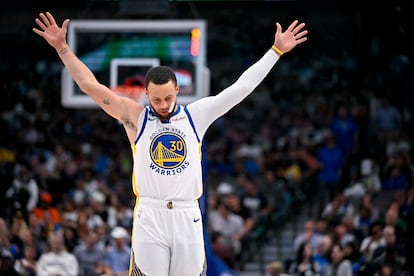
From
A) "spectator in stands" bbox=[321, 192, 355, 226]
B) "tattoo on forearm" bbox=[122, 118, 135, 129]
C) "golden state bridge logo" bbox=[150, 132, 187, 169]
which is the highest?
"tattoo on forearm" bbox=[122, 118, 135, 129]

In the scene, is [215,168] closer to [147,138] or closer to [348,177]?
[348,177]

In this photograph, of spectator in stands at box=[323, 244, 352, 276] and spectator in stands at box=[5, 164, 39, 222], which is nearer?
spectator in stands at box=[323, 244, 352, 276]

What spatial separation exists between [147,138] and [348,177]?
571 inches

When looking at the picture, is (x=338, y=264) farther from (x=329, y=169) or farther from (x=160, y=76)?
(x=160, y=76)

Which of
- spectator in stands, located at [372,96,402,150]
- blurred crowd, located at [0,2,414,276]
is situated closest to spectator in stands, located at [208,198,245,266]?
blurred crowd, located at [0,2,414,276]

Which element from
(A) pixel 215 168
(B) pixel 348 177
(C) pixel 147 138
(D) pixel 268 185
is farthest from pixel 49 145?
(C) pixel 147 138

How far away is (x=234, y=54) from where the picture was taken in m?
28.9

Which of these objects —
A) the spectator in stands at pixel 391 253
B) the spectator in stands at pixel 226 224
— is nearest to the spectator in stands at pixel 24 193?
the spectator in stands at pixel 226 224

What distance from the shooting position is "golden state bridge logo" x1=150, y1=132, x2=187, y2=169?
7.31 meters

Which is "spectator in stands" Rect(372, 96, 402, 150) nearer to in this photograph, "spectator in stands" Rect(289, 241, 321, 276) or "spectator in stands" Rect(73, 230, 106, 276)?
"spectator in stands" Rect(289, 241, 321, 276)

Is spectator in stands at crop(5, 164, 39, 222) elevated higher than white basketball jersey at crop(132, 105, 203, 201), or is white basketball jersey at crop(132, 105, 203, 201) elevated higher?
white basketball jersey at crop(132, 105, 203, 201)

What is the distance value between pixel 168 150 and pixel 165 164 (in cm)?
11

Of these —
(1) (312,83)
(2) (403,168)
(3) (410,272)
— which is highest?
(1) (312,83)

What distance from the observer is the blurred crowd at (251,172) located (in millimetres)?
16156
